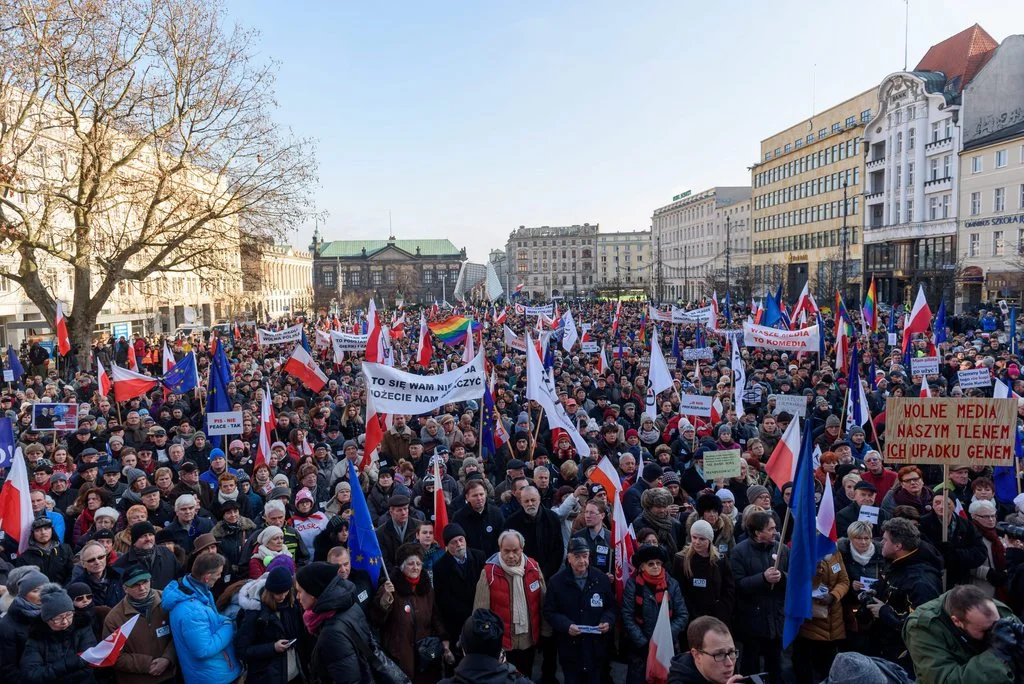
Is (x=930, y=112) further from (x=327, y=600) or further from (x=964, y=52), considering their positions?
(x=327, y=600)

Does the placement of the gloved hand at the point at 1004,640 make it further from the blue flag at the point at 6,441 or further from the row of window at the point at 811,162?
the row of window at the point at 811,162

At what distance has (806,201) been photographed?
6894 centimetres

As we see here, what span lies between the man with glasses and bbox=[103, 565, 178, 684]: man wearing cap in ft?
9.98

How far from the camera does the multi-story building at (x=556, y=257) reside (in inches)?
6043

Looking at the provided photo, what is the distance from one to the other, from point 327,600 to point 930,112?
5654cm

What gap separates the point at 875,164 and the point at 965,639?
60137 mm

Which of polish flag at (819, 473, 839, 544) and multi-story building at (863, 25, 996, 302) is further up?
multi-story building at (863, 25, 996, 302)

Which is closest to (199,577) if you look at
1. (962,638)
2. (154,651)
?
(154,651)

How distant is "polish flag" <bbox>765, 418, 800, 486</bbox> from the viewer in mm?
7184

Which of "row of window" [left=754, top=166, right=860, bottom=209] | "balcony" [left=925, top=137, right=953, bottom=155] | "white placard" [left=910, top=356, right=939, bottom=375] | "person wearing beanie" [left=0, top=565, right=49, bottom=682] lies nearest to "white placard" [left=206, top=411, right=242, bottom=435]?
"person wearing beanie" [left=0, top=565, right=49, bottom=682]

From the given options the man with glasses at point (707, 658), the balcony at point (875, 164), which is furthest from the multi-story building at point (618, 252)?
the man with glasses at point (707, 658)

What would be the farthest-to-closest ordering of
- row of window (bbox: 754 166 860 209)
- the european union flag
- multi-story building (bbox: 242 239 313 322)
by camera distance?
multi-story building (bbox: 242 239 313 322) < row of window (bbox: 754 166 860 209) < the european union flag

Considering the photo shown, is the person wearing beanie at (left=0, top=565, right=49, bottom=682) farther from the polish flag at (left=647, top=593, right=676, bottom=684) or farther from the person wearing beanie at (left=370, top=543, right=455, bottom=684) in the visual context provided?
the polish flag at (left=647, top=593, right=676, bottom=684)

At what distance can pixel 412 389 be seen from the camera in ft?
29.7
